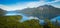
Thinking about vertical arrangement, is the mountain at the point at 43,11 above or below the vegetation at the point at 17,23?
above

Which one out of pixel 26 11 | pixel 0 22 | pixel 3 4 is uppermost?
pixel 3 4

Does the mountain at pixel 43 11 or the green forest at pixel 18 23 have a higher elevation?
the mountain at pixel 43 11

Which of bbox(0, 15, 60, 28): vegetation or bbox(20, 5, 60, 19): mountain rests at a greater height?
bbox(20, 5, 60, 19): mountain

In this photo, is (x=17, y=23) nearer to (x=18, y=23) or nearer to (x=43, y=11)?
(x=18, y=23)

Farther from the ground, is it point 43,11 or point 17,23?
point 43,11

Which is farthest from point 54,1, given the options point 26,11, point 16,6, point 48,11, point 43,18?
point 16,6

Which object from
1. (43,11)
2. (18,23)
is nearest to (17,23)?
(18,23)

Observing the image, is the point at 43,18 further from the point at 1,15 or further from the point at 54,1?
the point at 1,15

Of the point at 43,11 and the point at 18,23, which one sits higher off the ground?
the point at 43,11
